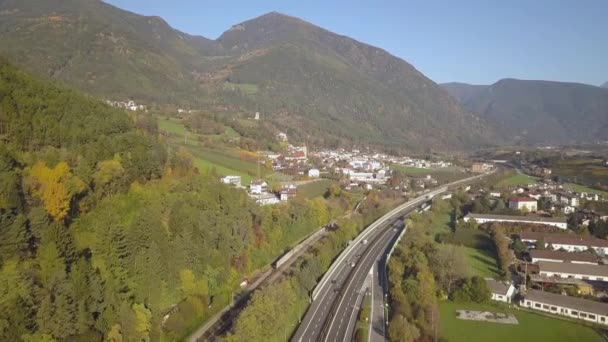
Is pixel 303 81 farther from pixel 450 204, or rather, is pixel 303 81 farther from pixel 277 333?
pixel 277 333

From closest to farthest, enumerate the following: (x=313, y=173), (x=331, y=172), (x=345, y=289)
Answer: (x=345, y=289) < (x=313, y=173) < (x=331, y=172)

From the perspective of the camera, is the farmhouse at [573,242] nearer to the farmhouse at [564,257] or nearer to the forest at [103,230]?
the farmhouse at [564,257]

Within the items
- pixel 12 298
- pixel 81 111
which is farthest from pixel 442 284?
pixel 81 111

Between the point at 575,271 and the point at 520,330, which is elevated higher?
the point at 575,271

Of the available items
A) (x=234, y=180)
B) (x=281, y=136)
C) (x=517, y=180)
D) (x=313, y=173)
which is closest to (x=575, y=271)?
(x=234, y=180)

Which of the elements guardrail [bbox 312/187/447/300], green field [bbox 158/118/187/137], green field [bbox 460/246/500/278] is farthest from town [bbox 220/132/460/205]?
green field [bbox 460/246/500/278]

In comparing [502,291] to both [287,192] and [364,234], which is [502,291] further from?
[287,192]

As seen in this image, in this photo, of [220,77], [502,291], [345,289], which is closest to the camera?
[502,291]
